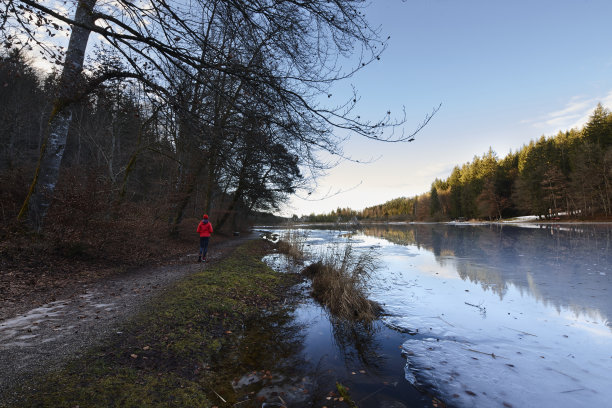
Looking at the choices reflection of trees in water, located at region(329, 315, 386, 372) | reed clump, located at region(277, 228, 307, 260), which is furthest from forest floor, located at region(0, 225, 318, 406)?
reed clump, located at region(277, 228, 307, 260)

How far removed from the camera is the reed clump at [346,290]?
610 centimetres

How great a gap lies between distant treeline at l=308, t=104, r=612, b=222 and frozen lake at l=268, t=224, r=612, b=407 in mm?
13704

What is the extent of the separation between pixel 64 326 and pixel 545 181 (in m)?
57.1

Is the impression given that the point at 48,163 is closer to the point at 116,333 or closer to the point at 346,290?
the point at 116,333

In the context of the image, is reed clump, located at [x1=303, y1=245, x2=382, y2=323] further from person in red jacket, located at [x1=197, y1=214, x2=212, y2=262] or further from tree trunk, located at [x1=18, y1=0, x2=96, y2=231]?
tree trunk, located at [x1=18, y1=0, x2=96, y2=231]

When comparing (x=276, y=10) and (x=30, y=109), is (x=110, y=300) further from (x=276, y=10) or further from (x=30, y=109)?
(x=30, y=109)

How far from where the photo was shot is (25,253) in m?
6.98

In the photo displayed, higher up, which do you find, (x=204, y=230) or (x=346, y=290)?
(x=204, y=230)

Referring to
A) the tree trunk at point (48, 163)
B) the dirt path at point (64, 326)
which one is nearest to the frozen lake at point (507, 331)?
the dirt path at point (64, 326)

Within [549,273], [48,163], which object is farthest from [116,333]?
[549,273]

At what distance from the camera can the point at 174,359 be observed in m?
3.51

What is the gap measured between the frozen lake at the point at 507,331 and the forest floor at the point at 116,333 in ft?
9.55

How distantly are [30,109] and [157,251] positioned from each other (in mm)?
25062

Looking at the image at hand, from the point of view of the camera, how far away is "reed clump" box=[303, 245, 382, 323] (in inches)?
240
